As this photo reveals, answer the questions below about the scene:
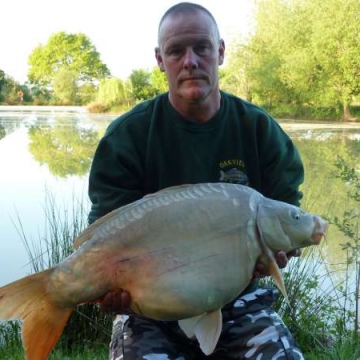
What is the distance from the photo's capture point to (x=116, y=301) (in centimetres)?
126

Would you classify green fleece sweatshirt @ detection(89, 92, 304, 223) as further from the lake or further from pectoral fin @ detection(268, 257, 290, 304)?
the lake

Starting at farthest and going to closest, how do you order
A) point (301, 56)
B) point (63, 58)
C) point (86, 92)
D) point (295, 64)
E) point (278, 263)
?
point (63, 58), point (86, 92), point (295, 64), point (301, 56), point (278, 263)

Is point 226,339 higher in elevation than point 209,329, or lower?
lower

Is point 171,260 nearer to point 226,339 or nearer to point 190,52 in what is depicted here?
point 226,339

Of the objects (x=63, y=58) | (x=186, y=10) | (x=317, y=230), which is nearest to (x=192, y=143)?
(x=186, y=10)

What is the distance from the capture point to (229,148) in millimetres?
1623

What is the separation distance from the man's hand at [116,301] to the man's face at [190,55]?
641 millimetres

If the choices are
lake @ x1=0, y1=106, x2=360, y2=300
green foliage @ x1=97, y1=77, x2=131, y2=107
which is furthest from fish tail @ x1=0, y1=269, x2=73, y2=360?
green foliage @ x1=97, y1=77, x2=131, y2=107

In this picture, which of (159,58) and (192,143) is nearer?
(192,143)

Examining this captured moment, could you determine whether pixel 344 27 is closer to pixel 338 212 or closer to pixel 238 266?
pixel 338 212

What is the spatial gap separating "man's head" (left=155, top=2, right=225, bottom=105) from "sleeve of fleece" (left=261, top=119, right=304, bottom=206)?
0.79 ft

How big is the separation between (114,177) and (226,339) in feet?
1.90

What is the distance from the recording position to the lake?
12.3 feet

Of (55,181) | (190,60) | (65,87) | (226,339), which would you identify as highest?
(65,87)
